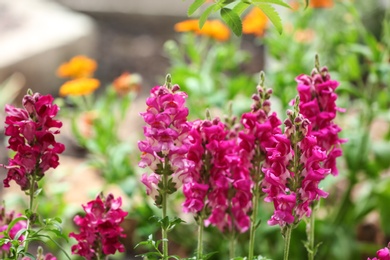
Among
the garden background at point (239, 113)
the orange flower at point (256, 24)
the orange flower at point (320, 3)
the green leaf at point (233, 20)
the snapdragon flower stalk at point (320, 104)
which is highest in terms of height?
the orange flower at point (320, 3)

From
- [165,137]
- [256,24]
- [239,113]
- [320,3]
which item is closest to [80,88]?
[239,113]

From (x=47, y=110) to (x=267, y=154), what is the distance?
0.37m

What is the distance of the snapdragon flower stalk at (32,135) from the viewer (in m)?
1.30

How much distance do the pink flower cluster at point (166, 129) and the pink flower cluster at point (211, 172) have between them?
35 millimetres

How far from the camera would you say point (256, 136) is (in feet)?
4.52

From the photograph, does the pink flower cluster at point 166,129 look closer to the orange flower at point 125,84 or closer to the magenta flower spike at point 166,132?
the magenta flower spike at point 166,132

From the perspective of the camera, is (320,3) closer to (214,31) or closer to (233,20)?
(214,31)

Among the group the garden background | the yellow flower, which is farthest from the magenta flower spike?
the yellow flower

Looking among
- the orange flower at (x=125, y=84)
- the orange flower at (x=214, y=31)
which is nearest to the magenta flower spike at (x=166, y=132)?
the orange flower at (x=125, y=84)

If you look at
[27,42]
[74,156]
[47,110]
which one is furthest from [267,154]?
[27,42]

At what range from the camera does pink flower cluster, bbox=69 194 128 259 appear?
1.36 m

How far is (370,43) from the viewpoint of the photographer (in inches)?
101

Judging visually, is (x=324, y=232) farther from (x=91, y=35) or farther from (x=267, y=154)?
(x=91, y=35)

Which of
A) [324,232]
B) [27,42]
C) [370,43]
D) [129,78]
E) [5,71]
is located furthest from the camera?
[27,42]
